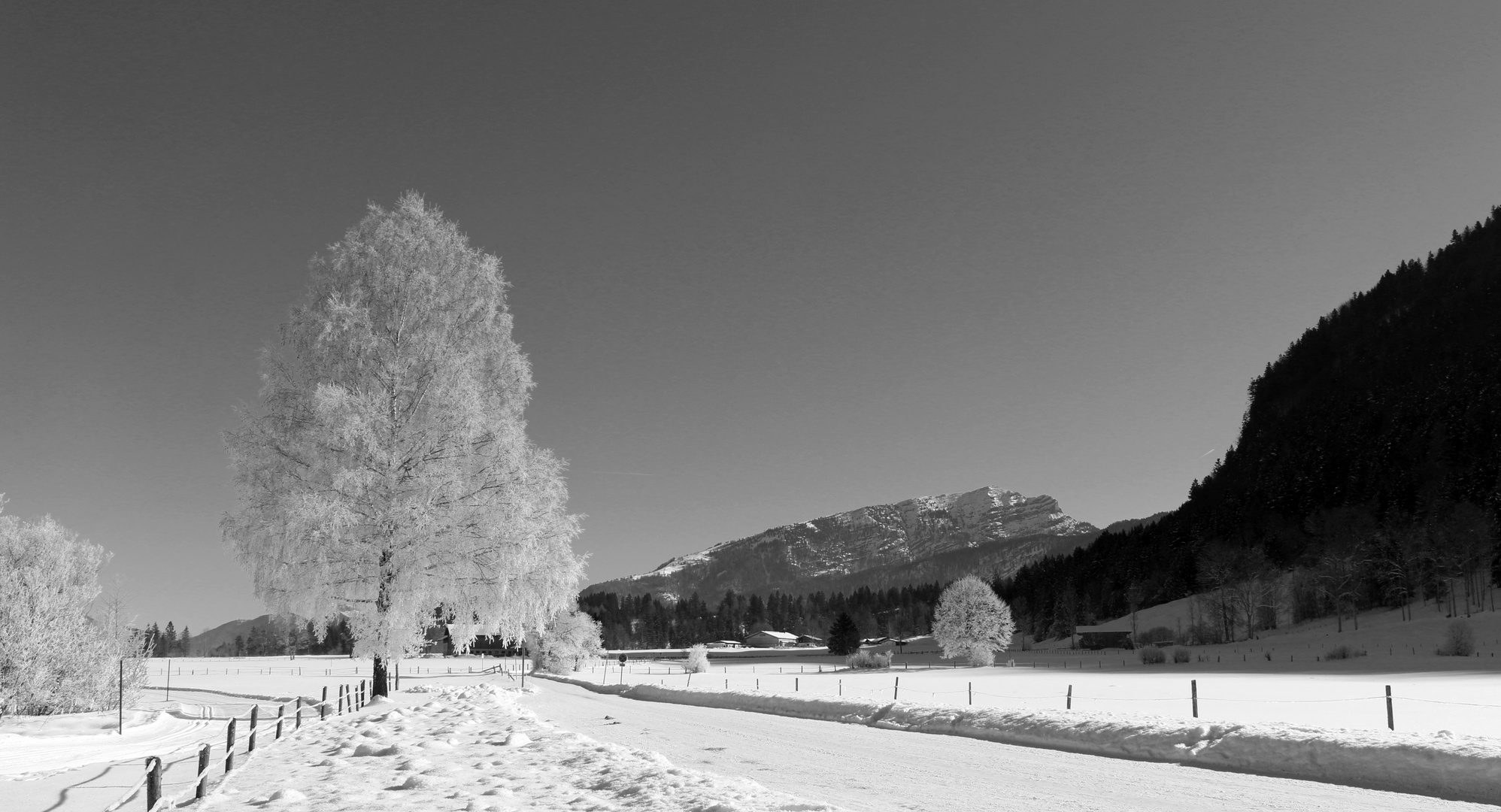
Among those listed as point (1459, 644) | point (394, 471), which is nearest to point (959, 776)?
point (394, 471)

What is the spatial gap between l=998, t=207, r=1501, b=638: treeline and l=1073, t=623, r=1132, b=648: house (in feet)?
42.8

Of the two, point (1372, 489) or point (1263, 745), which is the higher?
point (1372, 489)

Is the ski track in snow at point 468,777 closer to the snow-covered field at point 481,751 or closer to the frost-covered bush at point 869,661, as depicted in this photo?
the snow-covered field at point 481,751

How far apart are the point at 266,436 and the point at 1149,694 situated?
42.9m

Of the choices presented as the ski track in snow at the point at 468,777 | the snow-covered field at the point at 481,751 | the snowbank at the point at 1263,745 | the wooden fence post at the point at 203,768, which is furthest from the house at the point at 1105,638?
the wooden fence post at the point at 203,768

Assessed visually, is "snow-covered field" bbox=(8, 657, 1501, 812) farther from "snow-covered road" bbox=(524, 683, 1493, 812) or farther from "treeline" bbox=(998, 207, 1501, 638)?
"treeline" bbox=(998, 207, 1501, 638)

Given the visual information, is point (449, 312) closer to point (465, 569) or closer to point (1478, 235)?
point (465, 569)

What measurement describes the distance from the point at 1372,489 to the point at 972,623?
9038 centimetres

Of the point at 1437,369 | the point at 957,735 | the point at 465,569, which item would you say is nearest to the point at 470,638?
the point at 465,569

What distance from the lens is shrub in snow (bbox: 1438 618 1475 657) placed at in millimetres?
84688

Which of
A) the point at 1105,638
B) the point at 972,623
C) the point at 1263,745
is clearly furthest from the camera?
the point at 1105,638

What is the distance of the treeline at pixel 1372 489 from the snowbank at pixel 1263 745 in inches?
4855

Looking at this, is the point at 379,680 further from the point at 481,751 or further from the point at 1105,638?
Result: the point at 1105,638

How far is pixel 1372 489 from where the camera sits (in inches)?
6156
